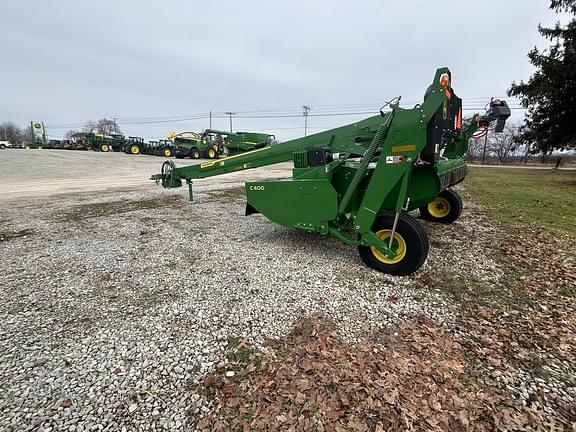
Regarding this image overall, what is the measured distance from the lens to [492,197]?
10.4 meters

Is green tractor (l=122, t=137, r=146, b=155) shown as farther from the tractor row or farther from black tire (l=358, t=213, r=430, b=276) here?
black tire (l=358, t=213, r=430, b=276)

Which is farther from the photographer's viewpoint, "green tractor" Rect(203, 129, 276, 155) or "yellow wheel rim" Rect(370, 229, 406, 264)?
"green tractor" Rect(203, 129, 276, 155)

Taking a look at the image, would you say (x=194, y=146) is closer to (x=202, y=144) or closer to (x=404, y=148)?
(x=202, y=144)

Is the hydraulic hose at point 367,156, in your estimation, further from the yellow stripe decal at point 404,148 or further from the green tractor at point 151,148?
the green tractor at point 151,148

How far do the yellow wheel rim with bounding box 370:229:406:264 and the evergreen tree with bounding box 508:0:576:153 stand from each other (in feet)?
51.3

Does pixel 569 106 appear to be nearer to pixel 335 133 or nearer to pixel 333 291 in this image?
pixel 335 133

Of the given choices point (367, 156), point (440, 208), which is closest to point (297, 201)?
point (367, 156)

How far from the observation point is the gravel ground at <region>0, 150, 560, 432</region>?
2080mm

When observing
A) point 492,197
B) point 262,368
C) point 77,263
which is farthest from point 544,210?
point 77,263

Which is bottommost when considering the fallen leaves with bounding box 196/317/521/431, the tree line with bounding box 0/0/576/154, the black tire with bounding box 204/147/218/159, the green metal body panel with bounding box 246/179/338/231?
the fallen leaves with bounding box 196/317/521/431

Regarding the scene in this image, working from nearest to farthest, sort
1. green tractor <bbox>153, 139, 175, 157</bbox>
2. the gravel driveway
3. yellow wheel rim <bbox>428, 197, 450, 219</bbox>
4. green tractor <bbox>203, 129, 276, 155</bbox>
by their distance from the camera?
the gravel driveway < yellow wheel rim <bbox>428, 197, 450, 219</bbox> < green tractor <bbox>203, 129, 276, 155</bbox> < green tractor <bbox>153, 139, 175, 157</bbox>

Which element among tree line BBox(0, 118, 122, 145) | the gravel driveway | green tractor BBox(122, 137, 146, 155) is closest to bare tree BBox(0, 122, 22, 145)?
tree line BBox(0, 118, 122, 145)

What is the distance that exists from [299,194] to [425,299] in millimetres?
2196

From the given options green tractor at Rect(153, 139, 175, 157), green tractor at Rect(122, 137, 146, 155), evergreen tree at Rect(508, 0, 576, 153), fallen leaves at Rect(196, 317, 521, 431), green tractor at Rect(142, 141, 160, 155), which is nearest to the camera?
fallen leaves at Rect(196, 317, 521, 431)
